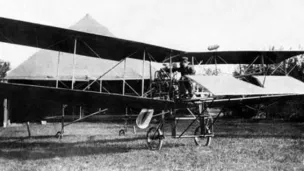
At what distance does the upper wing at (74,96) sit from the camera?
27.3 feet

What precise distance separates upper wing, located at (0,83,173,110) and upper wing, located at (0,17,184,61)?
1.39 meters

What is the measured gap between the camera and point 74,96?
911 centimetres

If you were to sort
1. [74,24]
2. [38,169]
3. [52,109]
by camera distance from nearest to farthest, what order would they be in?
[38,169], [52,109], [74,24]

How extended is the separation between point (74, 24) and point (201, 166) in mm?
27960

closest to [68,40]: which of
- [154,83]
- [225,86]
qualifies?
[154,83]

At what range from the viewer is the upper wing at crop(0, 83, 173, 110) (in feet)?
27.3

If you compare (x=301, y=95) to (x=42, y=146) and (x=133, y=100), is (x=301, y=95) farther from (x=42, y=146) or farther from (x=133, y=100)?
(x=42, y=146)

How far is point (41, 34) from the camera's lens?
9758mm

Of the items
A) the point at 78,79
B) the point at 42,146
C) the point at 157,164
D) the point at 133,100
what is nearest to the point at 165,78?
the point at 133,100

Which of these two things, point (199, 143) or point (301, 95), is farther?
point (199, 143)

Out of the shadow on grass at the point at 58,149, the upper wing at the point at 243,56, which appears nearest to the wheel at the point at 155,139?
the shadow on grass at the point at 58,149

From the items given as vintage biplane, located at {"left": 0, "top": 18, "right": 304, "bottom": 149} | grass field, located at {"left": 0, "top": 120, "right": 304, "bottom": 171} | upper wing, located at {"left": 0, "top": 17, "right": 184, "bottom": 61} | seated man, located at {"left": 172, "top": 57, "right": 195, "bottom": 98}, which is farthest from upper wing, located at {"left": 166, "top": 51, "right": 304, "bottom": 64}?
grass field, located at {"left": 0, "top": 120, "right": 304, "bottom": 171}

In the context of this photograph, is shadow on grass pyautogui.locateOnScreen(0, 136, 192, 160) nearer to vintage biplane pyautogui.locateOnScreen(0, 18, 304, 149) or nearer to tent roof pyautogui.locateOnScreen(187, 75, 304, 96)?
vintage biplane pyautogui.locateOnScreen(0, 18, 304, 149)

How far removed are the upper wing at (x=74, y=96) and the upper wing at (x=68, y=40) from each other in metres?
1.39
